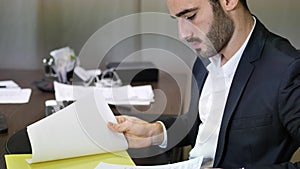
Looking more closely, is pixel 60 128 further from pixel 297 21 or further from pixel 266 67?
pixel 297 21

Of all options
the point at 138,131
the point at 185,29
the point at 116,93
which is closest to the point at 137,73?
the point at 116,93

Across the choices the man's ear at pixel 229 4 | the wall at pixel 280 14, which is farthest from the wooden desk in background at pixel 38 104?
the wall at pixel 280 14

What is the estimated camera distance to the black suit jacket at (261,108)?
1.14m

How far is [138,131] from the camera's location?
4.44 feet

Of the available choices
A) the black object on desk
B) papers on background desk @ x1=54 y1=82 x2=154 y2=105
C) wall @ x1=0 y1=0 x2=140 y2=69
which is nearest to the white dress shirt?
papers on background desk @ x1=54 y1=82 x2=154 y2=105

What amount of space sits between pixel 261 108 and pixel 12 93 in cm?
Result: 120

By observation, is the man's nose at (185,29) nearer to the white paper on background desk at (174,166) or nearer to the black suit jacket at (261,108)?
the black suit jacket at (261,108)

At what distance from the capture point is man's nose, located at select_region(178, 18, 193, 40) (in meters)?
1.22

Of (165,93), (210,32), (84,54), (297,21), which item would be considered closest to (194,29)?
(210,32)

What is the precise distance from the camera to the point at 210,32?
123 cm

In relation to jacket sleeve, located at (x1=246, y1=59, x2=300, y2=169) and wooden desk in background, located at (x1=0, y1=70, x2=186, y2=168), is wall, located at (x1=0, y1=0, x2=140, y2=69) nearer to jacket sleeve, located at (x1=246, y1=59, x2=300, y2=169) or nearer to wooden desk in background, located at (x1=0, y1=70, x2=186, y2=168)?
wooden desk in background, located at (x1=0, y1=70, x2=186, y2=168)

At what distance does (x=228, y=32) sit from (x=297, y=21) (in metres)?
1.71

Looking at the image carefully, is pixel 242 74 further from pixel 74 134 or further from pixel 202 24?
pixel 74 134

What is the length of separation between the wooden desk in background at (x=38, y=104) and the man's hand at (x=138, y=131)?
7 centimetres
